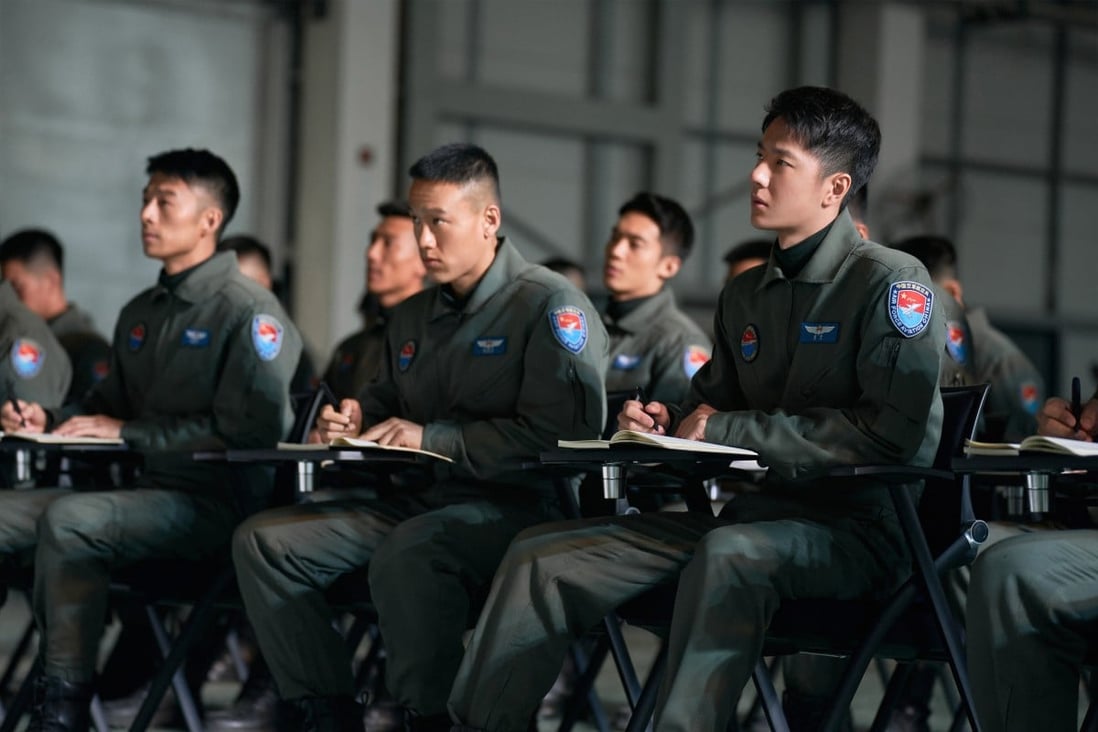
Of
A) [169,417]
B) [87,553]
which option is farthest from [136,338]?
[87,553]

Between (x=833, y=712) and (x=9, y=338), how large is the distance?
2.95 metres

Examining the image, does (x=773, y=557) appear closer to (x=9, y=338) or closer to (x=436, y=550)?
(x=436, y=550)

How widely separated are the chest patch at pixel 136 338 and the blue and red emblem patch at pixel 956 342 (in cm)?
217

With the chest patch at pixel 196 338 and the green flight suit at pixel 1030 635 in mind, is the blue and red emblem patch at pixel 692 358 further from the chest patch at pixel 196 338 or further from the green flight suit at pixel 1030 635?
the green flight suit at pixel 1030 635

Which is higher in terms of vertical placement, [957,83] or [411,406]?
[957,83]

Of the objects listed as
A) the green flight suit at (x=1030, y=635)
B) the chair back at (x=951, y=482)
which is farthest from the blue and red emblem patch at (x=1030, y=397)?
the green flight suit at (x=1030, y=635)

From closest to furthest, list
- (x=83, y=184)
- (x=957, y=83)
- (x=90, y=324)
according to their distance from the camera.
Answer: (x=90, y=324) → (x=83, y=184) → (x=957, y=83)

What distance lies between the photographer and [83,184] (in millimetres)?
9562

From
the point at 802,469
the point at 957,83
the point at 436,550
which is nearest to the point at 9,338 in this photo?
the point at 436,550

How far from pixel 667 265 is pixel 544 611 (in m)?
2.56

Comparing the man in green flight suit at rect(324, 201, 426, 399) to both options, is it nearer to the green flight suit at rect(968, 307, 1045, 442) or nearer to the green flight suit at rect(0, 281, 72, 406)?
the green flight suit at rect(0, 281, 72, 406)

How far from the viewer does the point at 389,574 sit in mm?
3277

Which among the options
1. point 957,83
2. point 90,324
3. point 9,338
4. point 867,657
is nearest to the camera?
point 867,657

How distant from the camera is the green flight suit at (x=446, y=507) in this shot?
10.7ft
